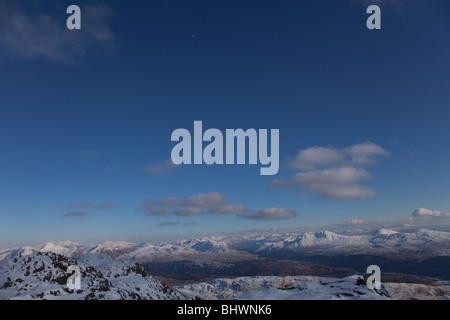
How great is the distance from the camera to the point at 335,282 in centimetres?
10425

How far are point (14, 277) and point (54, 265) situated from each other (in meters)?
18.7
